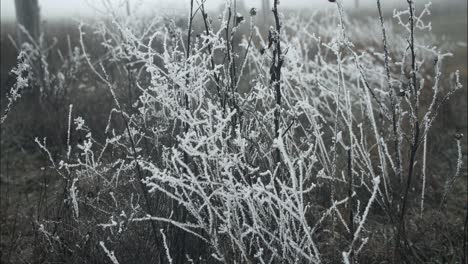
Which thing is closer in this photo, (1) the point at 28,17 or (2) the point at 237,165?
(2) the point at 237,165

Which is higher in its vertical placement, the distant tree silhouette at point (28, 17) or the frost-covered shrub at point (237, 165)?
the distant tree silhouette at point (28, 17)

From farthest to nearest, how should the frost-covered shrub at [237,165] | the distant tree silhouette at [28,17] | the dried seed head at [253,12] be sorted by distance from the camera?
1. the distant tree silhouette at [28,17]
2. the dried seed head at [253,12]
3. the frost-covered shrub at [237,165]

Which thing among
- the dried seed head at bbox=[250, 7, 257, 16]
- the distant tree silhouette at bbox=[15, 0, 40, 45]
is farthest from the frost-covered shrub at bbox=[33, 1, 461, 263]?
the distant tree silhouette at bbox=[15, 0, 40, 45]

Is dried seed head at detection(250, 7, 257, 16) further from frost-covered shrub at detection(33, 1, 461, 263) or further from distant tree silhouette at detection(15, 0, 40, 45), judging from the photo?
distant tree silhouette at detection(15, 0, 40, 45)

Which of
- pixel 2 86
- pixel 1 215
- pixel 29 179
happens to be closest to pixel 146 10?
pixel 2 86

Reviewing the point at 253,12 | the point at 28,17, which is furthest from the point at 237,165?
the point at 28,17

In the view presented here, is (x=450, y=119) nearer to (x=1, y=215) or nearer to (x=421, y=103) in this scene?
(x=421, y=103)

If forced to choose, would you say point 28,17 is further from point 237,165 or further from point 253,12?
point 237,165

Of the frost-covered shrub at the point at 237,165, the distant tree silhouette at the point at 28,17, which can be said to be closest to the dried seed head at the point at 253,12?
the frost-covered shrub at the point at 237,165

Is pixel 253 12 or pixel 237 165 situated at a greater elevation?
pixel 253 12

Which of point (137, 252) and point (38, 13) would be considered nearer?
point (137, 252)

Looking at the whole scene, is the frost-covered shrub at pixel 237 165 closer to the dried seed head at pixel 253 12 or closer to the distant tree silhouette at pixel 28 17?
the dried seed head at pixel 253 12

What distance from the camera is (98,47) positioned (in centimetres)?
680

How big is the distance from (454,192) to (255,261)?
2069mm
